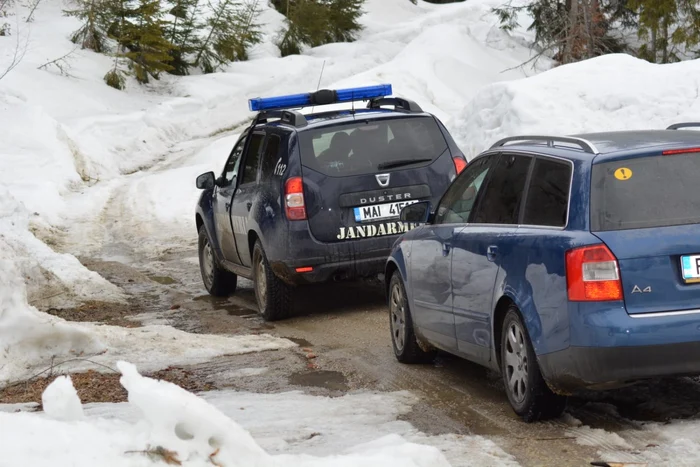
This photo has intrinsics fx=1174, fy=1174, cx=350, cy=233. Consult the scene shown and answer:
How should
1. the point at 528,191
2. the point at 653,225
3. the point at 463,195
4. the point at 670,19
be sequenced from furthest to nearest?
1. the point at 670,19
2. the point at 463,195
3. the point at 528,191
4. the point at 653,225

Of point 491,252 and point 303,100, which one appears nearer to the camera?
point 491,252

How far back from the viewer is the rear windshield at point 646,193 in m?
5.74

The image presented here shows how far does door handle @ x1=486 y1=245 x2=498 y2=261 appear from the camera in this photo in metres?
6.44

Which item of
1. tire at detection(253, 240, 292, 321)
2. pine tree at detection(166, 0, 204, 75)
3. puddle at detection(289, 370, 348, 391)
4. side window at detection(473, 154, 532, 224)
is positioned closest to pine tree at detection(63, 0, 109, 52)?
pine tree at detection(166, 0, 204, 75)

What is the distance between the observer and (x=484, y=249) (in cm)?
662

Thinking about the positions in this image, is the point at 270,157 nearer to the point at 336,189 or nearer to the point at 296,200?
the point at 296,200

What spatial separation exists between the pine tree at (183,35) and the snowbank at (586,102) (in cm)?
2106

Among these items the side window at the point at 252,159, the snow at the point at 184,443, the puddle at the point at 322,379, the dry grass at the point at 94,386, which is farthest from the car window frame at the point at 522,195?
the side window at the point at 252,159

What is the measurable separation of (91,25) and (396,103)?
1026 inches

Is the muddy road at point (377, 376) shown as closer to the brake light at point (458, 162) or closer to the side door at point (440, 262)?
the side door at point (440, 262)

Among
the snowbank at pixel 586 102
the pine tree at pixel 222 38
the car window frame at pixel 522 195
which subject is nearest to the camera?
the car window frame at pixel 522 195

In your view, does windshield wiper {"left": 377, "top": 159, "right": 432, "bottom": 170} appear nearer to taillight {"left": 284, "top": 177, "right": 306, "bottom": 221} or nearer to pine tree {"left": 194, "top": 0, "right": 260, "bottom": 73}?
taillight {"left": 284, "top": 177, "right": 306, "bottom": 221}

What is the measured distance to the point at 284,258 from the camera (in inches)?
402

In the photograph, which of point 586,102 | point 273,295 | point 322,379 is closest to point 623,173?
point 322,379
